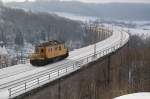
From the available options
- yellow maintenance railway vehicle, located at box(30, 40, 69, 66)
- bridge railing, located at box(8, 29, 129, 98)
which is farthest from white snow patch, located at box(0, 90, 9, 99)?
yellow maintenance railway vehicle, located at box(30, 40, 69, 66)

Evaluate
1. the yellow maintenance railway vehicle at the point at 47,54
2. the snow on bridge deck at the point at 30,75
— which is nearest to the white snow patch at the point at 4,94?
the snow on bridge deck at the point at 30,75

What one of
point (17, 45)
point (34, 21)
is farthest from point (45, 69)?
point (34, 21)

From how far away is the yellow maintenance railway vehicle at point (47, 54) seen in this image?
160 ft

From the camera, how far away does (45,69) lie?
46312 millimetres

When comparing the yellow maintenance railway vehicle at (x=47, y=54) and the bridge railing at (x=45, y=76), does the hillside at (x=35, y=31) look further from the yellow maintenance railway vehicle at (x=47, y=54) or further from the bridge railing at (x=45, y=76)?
the bridge railing at (x=45, y=76)

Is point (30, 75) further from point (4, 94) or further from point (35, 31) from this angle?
point (35, 31)

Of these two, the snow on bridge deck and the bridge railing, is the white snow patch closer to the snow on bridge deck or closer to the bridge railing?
the snow on bridge deck

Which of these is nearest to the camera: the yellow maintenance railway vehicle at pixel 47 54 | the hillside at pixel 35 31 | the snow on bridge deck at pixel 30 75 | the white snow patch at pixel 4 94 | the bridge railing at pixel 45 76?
the white snow patch at pixel 4 94

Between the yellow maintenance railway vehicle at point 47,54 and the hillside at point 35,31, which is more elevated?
the yellow maintenance railway vehicle at point 47,54

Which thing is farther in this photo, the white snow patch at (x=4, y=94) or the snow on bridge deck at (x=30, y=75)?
the snow on bridge deck at (x=30, y=75)

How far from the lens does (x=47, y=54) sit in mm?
50406

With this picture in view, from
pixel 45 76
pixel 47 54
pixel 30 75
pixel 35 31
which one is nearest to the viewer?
pixel 45 76

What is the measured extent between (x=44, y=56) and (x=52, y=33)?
130867mm

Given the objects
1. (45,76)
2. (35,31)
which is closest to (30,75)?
(45,76)
